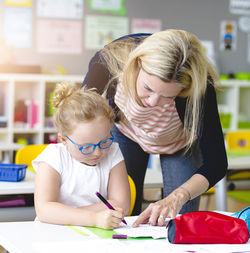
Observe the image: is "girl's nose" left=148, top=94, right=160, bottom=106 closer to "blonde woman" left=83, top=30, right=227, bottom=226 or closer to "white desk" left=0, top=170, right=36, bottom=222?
"blonde woman" left=83, top=30, right=227, bottom=226

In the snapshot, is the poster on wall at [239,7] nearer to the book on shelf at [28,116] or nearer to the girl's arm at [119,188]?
the book on shelf at [28,116]

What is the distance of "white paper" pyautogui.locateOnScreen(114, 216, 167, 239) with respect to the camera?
1.31m

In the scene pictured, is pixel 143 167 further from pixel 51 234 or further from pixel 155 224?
pixel 51 234

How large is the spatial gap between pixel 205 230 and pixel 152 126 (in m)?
0.80

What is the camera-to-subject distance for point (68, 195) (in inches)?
63.9

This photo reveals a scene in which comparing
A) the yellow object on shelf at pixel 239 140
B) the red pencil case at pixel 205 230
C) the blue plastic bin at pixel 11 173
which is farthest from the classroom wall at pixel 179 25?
the red pencil case at pixel 205 230

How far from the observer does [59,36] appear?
5359 millimetres

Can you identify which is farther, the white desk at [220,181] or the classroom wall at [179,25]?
the classroom wall at [179,25]

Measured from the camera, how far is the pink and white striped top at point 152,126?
194 centimetres

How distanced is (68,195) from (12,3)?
156 inches

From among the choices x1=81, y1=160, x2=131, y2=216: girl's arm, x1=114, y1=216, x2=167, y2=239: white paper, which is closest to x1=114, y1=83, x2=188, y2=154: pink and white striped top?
x1=81, y1=160, x2=131, y2=216: girl's arm

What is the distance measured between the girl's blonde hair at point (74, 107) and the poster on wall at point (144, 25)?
4.04 meters

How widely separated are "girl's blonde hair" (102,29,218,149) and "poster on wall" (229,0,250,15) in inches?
178

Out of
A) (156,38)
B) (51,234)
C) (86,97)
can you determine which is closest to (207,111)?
(156,38)
